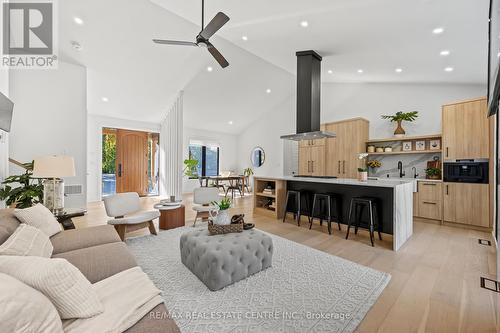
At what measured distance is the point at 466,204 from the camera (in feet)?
13.5

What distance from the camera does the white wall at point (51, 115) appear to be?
4.26 meters

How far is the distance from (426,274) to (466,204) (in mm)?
2729

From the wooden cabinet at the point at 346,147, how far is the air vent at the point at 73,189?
6166 millimetres

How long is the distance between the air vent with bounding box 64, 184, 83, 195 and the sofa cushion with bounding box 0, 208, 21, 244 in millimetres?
3184

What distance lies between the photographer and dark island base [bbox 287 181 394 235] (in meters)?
3.47

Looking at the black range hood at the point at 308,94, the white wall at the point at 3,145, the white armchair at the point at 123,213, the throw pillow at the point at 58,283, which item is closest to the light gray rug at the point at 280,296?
the white armchair at the point at 123,213

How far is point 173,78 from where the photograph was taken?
19.0 feet

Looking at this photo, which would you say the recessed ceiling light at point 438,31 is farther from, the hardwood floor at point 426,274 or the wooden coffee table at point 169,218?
the wooden coffee table at point 169,218

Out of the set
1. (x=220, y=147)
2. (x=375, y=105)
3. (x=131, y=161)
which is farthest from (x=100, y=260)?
(x=220, y=147)

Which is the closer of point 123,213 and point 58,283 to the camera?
point 58,283

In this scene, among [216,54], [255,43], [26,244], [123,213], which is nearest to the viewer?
[26,244]

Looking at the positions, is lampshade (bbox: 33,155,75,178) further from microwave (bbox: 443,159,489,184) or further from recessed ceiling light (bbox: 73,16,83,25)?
microwave (bbox: 443,159,489,184)

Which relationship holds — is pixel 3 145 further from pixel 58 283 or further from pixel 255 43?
pixel 255 43

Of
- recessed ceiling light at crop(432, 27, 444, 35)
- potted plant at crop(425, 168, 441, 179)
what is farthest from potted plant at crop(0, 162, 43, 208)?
potted plant at crop(425, 168, 441, 179)
